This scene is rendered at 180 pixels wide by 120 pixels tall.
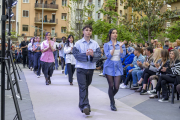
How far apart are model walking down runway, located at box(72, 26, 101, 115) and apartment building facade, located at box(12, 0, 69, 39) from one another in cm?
5067

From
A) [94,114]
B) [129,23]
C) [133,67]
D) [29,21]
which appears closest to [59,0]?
[29,21]

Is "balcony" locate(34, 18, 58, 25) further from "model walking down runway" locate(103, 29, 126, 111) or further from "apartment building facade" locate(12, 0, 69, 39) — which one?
"model walking down runway" locate(103, 29, 126, 111)

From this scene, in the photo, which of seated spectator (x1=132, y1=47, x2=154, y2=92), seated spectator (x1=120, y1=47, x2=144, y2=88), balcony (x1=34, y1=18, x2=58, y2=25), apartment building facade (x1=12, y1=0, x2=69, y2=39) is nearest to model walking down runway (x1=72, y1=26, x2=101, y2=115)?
seated spectator (x1=132, y1=47, x2=154, y2=92)

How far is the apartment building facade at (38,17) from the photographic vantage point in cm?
5825

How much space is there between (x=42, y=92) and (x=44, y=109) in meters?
2.53

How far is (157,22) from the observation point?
19.3 m

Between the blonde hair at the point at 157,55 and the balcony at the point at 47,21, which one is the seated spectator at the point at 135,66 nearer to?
the blonde hair at the point at 157,55

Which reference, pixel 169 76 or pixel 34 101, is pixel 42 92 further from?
pixel 169 76

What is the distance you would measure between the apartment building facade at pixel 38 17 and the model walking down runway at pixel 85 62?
50.7 m

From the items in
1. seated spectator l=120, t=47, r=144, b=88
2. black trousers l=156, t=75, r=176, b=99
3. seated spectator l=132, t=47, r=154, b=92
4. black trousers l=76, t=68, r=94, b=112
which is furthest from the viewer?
seated spectator l=120, t=47, r=144, b=88

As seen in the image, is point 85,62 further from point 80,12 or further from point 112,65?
point 80,12

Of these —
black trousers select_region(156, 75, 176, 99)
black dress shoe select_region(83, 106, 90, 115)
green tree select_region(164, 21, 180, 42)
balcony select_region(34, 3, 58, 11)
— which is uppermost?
balcony select_region(34, 3, 58, 11)

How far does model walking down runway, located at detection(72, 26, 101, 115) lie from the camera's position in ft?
19.6

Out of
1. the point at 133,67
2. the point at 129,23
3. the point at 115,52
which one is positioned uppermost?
the point at 129,23
